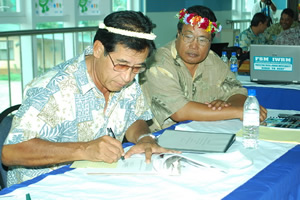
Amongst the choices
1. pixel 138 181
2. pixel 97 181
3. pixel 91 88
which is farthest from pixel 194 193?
pixel 91 88

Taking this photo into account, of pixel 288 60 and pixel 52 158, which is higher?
pixel 288 60

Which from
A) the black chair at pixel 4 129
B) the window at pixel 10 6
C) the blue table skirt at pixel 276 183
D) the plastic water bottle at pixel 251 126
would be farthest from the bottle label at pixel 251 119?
the window at pixel 10 6

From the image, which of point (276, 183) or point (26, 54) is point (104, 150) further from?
point (26, 54)

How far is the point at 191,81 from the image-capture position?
9.30 feet

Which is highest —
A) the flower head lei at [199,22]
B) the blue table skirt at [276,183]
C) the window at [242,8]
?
the window at [242,8]

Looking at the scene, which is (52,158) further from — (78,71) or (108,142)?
(78,71)

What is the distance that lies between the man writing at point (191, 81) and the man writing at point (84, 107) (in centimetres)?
57

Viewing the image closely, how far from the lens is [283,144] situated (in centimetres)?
206

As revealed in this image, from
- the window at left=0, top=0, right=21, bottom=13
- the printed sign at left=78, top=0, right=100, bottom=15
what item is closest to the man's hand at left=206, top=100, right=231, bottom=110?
the window at left=0, top=0, right=21, bottom=13

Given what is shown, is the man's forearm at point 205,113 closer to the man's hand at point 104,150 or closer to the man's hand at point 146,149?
the man's hand at point 146,149

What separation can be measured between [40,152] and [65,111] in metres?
0.21

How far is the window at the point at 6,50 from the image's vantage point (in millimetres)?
4742

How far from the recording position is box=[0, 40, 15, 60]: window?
474 cm

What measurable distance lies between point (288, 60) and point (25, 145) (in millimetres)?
2412
